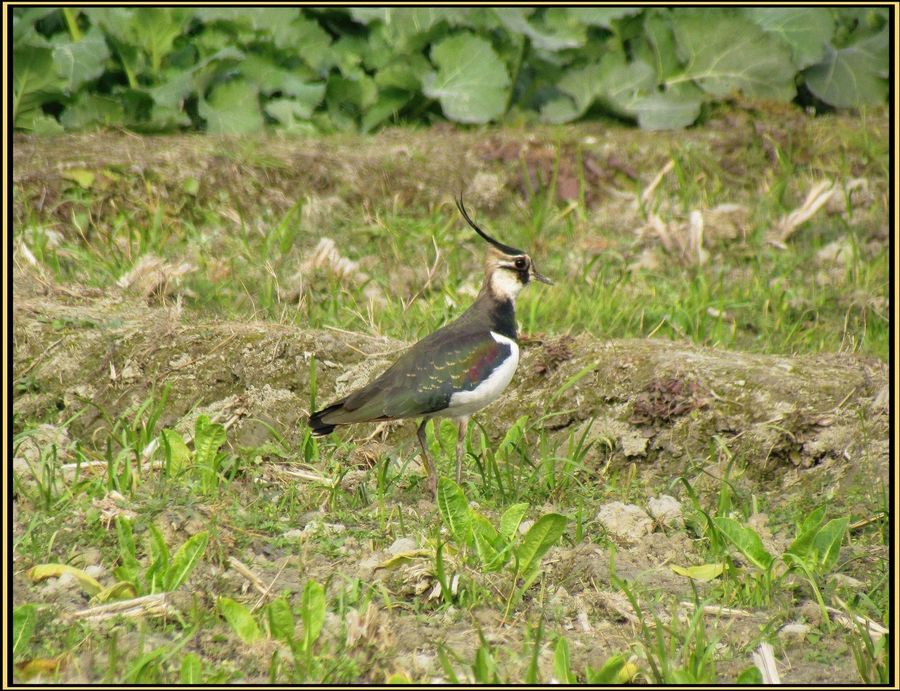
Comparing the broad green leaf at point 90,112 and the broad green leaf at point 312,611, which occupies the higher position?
the broad green leaf at point 312,611

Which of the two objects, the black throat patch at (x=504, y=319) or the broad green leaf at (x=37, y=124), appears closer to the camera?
the black throat patch at (x=504, y=319)

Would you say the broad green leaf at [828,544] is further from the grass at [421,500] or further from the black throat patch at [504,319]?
the black throat patch at [504,319]

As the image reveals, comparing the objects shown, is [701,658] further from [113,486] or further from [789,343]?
[789,343]

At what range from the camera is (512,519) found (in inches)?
162

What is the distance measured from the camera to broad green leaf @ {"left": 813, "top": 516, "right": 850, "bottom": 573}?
162 inches

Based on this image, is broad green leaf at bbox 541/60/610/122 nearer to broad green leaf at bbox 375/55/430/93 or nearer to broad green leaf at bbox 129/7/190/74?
broad green leaf at bbox 375/55/430/93

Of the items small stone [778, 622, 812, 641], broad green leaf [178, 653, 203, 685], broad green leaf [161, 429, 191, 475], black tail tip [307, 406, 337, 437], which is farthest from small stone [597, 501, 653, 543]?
broad green leaf [178, 653, 203, 685]

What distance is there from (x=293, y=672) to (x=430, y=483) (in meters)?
1.39

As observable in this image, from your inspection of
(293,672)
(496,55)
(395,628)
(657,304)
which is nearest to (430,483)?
(395,628)

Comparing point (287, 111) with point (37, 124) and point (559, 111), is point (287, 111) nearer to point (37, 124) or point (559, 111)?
point (37, 124)

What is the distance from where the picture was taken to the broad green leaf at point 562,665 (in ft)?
11.1

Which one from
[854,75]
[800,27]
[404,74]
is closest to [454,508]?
[404,74]

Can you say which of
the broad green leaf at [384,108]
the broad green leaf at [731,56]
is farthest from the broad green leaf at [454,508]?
the broad green leaf at [731,56]

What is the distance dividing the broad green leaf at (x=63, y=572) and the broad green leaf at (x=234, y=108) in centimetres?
525
